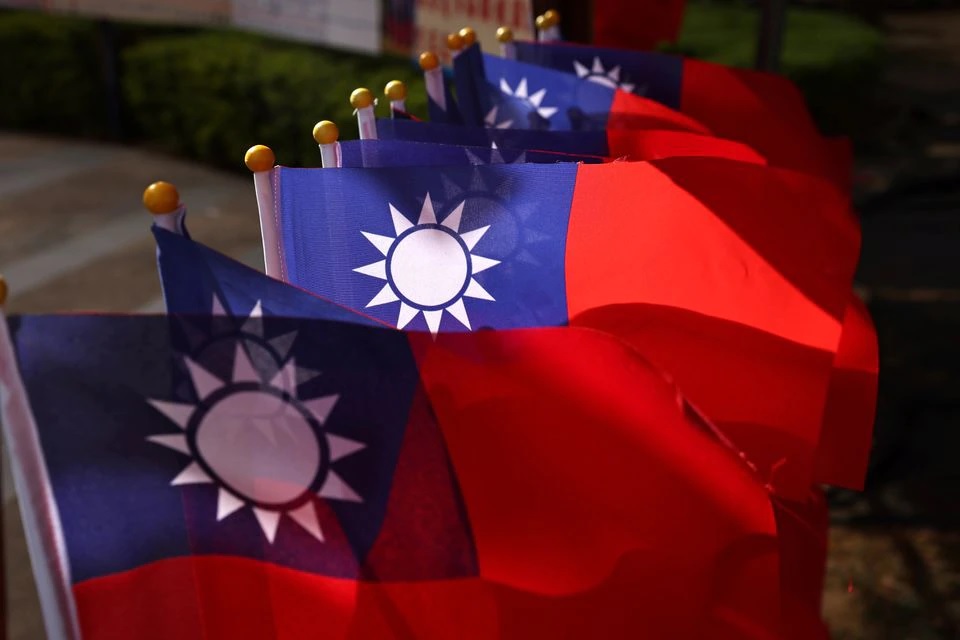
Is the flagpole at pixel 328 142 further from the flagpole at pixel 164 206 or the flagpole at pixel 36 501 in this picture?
the flagpole at pixel 36 501

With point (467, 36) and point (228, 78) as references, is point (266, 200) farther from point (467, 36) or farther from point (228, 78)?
point (228, 78)

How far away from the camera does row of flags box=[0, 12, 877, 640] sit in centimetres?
151

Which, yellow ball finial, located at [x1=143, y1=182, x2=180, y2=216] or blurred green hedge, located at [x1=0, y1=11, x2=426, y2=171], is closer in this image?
yellow ball finial, located at [x1=143, y1=182, x2=180, y2=216]

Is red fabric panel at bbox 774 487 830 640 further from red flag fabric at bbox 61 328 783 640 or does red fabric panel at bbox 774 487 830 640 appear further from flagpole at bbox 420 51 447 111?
flagpole at bbox 420 51 447 111

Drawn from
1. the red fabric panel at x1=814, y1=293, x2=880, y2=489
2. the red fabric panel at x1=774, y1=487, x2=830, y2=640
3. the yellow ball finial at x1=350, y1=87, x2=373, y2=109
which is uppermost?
the yellow ball finial at x1=350, y1=87, x2=373, y2=109

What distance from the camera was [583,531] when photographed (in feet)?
5.55

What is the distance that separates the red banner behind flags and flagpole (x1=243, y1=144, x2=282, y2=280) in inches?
93.1

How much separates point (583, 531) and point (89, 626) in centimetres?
76

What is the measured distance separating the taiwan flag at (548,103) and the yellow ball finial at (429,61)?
0.05 m

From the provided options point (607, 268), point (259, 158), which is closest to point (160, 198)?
point (259, 158)

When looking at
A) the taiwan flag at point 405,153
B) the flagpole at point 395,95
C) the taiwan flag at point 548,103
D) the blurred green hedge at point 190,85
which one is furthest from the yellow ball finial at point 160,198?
the blurred green hedge at point 190,85

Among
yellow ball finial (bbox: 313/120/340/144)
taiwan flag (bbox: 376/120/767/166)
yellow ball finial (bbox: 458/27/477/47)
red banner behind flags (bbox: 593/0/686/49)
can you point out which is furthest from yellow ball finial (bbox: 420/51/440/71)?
red banner behind flags (bbox: 593/0/686/49)

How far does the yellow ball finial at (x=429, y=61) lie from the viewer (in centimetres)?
252

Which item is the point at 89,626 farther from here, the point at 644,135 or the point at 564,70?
the point at 564,70
